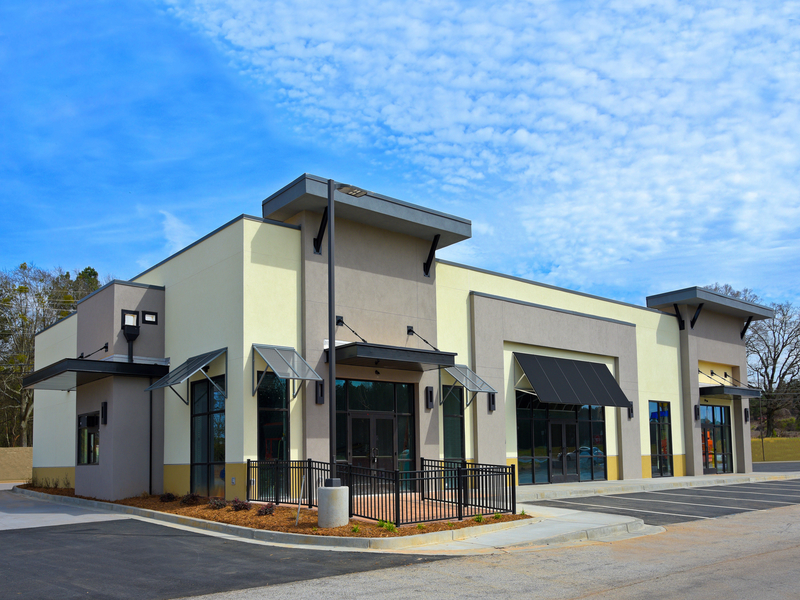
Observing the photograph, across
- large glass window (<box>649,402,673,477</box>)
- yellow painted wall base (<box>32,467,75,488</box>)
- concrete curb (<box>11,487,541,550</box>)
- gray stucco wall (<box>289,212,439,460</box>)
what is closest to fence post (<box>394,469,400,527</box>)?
concrete curb (<box>11,487,541,550</box>)

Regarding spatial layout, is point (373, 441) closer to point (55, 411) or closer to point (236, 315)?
point (236, 315)

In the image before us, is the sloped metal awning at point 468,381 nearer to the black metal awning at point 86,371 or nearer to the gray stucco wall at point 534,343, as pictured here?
the gray stucco wall at point 534,343

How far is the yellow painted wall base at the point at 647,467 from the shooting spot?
94.0 ft

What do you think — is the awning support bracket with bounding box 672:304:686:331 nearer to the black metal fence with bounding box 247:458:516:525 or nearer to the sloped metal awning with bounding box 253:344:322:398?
the black metal fence with bounding box 247:458:516:525

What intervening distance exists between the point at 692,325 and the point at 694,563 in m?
23.6

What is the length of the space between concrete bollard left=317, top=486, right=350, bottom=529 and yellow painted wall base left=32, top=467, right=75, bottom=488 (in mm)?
15196

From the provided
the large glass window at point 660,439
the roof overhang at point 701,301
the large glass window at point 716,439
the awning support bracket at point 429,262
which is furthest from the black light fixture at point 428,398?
the large glass window at point 716,439

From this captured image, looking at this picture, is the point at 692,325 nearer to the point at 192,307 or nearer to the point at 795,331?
the point at 192,307

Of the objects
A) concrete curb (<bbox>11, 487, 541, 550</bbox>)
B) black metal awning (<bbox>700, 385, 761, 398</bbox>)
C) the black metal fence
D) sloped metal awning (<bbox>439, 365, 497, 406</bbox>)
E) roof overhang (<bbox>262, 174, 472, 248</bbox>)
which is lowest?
concrete curb (<bbox>11, 487, 541, 550</bbox>)

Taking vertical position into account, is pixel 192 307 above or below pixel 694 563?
above

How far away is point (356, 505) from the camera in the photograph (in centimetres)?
1538

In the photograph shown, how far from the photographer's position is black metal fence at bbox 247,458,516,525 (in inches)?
572

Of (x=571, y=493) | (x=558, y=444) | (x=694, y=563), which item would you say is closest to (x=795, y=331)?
(x=558, y=444)

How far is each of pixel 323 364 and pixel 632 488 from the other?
40.4 ft
